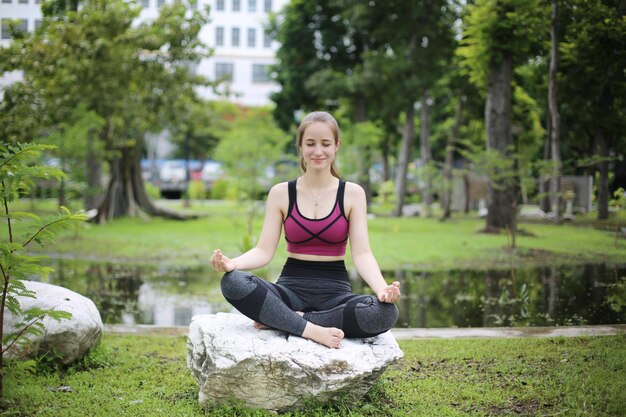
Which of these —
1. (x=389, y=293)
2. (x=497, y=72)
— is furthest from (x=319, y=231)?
(x=497, y=72)

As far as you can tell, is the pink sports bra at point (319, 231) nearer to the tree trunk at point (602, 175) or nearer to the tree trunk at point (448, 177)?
the tree trunk at point (602, 175)

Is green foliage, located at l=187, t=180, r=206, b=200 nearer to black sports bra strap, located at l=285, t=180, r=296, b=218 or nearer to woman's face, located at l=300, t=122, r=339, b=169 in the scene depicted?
black sports bra strap, located at l=285, t=180, r=296, b=218

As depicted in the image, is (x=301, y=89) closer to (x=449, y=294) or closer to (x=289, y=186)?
(x=449, y=294)

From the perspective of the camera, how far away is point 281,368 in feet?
13.3

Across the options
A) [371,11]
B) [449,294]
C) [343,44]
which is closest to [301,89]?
[343,44]

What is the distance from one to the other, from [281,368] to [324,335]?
32 centimetres

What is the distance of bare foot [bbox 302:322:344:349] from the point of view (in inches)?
162

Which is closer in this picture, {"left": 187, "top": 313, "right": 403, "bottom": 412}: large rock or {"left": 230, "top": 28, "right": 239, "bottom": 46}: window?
{"left": 187, "top": 313, "right": 403, "bottom": 412}: large rock

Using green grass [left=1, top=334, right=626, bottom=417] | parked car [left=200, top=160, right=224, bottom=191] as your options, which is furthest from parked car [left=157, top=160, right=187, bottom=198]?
green grass [left=1, top=334, right=626, bottom=417]

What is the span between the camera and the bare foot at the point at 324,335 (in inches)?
162

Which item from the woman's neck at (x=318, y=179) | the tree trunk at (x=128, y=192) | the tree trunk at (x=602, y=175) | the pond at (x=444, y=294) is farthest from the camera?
the tree trunk at (x=128, y=192)

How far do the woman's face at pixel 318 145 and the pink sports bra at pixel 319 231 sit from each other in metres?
0.23

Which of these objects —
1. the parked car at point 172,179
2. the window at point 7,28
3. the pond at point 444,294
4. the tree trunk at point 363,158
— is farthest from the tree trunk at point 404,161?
the window at point 7,28

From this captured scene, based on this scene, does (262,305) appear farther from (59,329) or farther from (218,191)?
(218,191)
